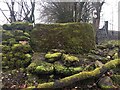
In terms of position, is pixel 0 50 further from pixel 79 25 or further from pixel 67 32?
pixel 79 25

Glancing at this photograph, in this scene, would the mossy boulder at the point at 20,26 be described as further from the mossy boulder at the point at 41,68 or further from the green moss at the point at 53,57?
the mossy boulder at the point at 41,68

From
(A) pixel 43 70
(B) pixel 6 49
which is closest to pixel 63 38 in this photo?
(B) pixel 6 49

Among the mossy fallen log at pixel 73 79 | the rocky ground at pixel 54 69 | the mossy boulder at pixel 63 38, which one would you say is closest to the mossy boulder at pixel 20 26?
the mossy boulder at pixel 63 38

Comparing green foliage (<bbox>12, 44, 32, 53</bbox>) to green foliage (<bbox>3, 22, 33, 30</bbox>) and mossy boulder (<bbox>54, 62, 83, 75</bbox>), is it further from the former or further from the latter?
green foliage (<bbox>3, 22, 33, 30</bbox>)

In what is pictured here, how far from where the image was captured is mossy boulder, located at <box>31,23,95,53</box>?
6.30 meters

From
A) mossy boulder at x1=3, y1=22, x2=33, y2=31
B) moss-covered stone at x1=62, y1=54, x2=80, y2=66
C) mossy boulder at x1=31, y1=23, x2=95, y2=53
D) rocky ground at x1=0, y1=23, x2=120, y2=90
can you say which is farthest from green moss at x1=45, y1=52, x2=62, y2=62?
mossy boulder at x1=3, y1=22, x2=33, y2=31

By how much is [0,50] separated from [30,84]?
2.24 m

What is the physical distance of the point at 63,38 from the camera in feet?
20.9

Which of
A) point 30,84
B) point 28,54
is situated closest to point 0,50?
point 28,54

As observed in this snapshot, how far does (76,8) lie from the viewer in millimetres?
10914

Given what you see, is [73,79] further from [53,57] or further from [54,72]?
[53,57]

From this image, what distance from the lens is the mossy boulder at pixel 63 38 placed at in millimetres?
6305

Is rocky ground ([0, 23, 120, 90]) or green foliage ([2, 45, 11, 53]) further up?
green foliage ([2, 45, 11, 53])

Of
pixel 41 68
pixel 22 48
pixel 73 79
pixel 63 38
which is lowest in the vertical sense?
pixel 73 79
